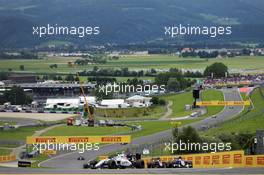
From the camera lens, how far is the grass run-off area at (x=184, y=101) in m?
21.0

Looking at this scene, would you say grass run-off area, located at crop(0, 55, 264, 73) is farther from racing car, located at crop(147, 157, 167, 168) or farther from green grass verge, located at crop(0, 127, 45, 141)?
racing car, located at crop(147, 157, 167, 168)

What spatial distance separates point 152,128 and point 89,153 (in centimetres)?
163

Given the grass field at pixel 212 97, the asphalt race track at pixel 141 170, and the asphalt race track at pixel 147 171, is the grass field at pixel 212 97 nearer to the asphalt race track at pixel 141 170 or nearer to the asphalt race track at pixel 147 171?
the asphalt race track at pixel 141 170

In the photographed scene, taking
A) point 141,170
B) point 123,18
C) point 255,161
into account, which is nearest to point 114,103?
point 255,161

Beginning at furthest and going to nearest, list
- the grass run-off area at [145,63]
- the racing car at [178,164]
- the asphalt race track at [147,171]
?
1. the grass run-off area at [145,63]
2. the racing car at [178,164]
3. the asphalt race track at [147,171]

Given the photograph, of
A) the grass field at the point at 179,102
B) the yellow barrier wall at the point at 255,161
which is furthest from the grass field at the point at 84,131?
the yellow barrier wall at the point at 255,161

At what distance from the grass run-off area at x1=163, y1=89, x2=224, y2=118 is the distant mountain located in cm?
176

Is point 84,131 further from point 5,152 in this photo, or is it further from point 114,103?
point 5,152

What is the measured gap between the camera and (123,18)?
27.4 meters

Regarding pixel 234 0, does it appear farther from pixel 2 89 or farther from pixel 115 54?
pixel 2 89

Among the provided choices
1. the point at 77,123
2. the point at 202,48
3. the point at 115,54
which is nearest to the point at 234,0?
the point at 202,48

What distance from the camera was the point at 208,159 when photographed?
18.2 metres

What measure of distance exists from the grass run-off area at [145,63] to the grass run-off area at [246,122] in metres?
1.39

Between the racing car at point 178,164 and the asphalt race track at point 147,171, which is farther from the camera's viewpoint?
the racing car at point 178,164
